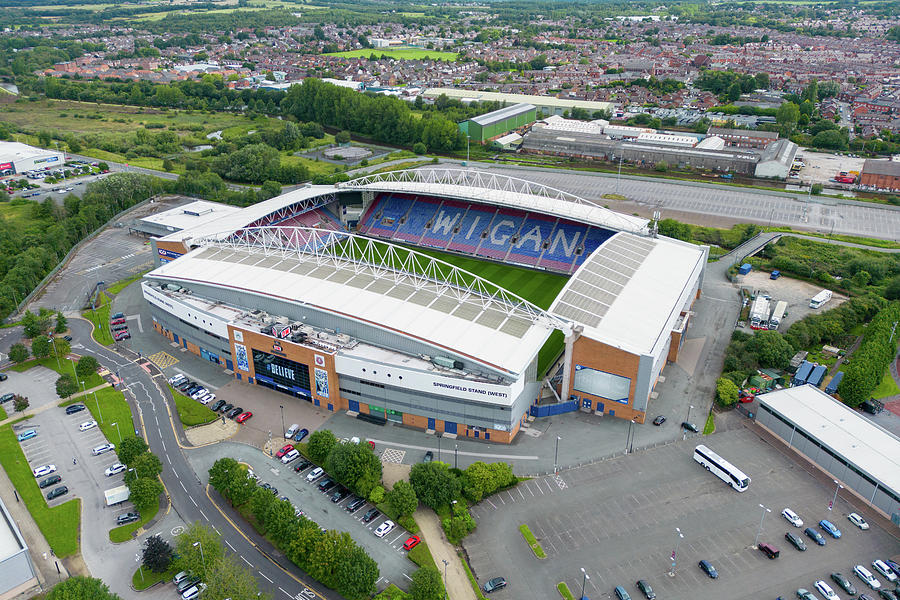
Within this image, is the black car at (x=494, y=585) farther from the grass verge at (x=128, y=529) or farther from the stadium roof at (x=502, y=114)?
the stadium roof at (x=502, y=114)

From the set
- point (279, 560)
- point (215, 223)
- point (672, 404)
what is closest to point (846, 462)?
point (672, 404)

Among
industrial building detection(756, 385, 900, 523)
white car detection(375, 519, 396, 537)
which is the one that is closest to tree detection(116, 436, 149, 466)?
white car detection(375, 519, 396, 537)

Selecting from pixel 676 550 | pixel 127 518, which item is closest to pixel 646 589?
pixel 676 550

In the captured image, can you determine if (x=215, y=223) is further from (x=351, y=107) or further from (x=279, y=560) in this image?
(x=351, y=107)

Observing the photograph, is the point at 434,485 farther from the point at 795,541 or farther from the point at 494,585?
the point at 795,541

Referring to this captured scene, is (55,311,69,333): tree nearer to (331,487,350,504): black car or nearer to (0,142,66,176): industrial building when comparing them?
(331,487,350,504): black car
